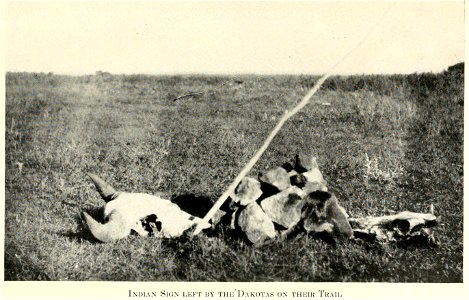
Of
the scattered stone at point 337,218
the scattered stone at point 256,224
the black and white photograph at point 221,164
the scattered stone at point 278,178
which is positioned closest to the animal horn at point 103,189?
the black and white photograph at point 221,164

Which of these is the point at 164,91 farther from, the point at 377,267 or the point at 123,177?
the point at 377,267

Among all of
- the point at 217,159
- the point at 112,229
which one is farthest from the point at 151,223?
the point at 217,159

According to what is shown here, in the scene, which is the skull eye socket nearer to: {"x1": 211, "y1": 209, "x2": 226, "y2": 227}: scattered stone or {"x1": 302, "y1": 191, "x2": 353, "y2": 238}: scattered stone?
{"x1": 211, "y1": 209, "x2": 226, "y2": 227}: scattered stone

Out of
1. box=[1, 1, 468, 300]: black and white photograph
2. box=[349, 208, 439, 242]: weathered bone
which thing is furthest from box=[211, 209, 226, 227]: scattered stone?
box=[349, 208, 439, 242]: weathered bone

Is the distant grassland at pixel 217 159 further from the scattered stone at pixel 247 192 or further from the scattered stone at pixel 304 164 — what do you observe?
the scattered stone at pixel 304 164

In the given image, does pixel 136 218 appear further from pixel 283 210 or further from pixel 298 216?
pixel 298 216

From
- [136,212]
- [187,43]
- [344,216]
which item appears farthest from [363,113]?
[136,212]
